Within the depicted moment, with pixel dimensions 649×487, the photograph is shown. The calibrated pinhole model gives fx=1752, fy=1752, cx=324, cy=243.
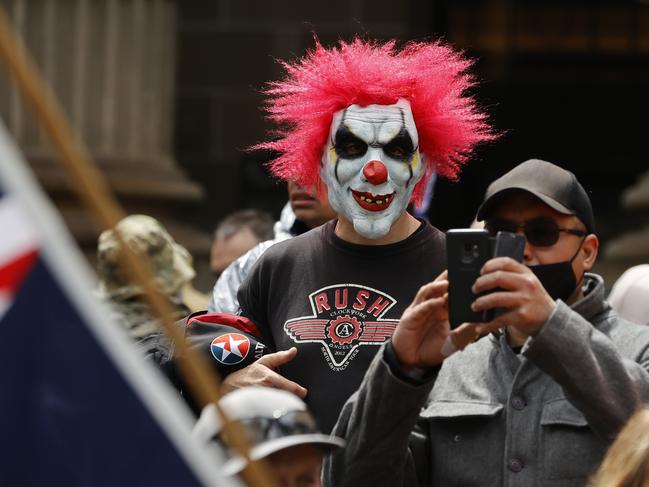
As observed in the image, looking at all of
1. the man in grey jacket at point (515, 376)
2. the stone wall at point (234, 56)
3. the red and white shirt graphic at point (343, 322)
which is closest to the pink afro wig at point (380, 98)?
the red and white shirt graphic at point (343, 322)

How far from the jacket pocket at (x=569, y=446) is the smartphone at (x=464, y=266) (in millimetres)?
355

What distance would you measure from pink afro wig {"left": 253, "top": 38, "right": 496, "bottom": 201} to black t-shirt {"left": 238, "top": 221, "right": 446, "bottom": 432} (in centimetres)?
23

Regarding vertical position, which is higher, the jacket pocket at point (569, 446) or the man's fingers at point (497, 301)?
the man's fingers at point (497, 301)

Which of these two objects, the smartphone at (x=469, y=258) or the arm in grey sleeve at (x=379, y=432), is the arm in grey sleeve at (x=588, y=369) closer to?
the smartphone at (x=469, y=258)

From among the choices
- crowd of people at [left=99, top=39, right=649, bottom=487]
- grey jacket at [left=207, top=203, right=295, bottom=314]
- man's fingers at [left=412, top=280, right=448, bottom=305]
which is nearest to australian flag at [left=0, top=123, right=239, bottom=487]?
crowd of people at [left=99, top=39, right=649, bottom=487]

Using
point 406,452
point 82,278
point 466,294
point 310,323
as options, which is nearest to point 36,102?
point 82,278

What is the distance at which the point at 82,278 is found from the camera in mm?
2381

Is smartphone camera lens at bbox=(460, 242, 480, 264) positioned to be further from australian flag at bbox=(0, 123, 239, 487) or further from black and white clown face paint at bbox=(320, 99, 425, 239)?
australian flag at bbox=(0, 123, 239, 487)

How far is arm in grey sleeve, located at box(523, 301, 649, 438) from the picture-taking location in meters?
3.35

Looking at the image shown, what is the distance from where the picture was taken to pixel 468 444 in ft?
11.9

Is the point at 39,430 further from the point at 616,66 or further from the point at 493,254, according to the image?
the point at 616,66

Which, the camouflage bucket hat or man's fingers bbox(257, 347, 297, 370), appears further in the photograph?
the camouflage bucket hat

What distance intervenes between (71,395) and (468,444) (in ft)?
4.56

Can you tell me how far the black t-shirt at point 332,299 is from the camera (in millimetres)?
3994
